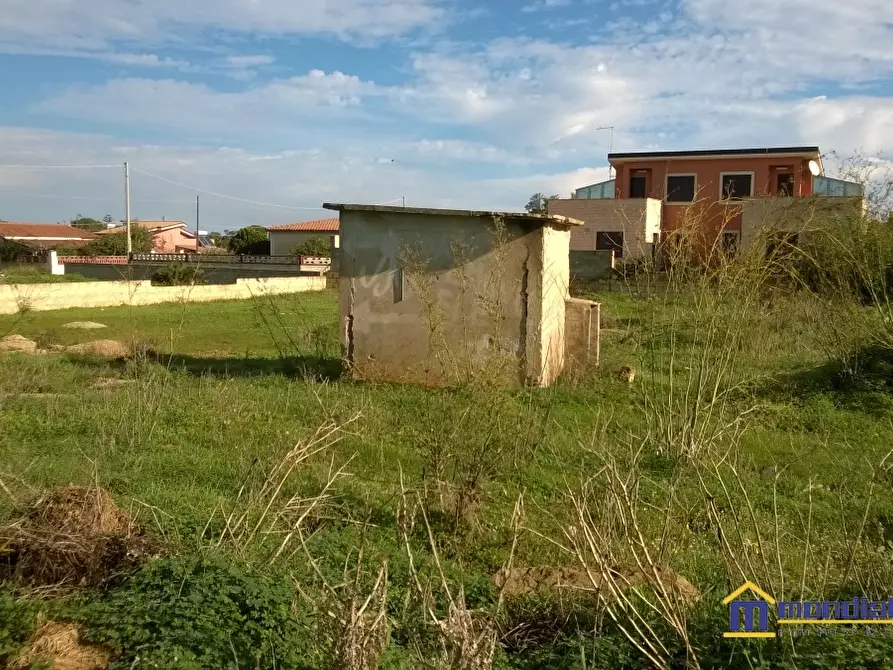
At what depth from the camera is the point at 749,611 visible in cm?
352

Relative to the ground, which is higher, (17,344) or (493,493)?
(17,344)

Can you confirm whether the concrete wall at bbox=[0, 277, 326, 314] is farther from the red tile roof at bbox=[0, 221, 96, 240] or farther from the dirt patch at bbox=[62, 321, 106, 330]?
the red tile roof at bbox=[0, 221, 96, 240]

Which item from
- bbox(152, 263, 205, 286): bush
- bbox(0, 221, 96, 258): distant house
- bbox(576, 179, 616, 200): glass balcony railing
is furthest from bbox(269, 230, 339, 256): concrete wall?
bbox(576, 179, 616, 200): glass balcony railing

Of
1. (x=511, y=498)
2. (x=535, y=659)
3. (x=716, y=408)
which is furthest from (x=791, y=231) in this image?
(x=535, y=659)

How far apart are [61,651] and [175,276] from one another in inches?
1126

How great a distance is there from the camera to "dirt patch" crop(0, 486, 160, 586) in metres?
4.20

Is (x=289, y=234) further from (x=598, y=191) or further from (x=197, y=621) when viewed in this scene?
(x=197, y=621)

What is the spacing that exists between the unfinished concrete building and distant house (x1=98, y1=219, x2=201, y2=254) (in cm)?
4688

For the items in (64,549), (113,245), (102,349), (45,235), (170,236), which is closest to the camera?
(64,549)

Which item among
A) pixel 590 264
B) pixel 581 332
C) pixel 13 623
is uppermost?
pixel 590 264

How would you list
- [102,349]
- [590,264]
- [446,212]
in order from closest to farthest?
[446,212] < [102,349] < [590,264]

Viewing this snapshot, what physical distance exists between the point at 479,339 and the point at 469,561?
581 centimetres

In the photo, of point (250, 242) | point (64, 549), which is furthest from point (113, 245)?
point (64, 549)

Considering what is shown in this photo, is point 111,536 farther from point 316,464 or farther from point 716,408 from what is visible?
point 716,408
